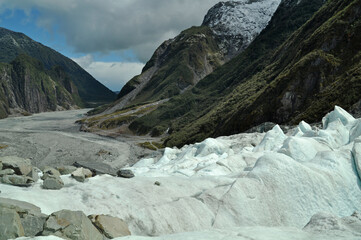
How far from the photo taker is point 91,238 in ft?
41.6

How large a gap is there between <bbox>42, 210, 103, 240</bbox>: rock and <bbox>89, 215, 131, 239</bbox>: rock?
2.67 feet

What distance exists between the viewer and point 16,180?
19078mm

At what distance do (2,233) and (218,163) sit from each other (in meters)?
22.9

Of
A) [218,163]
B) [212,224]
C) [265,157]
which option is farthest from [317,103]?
[212,224]

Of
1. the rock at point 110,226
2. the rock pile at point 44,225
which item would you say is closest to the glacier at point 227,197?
the rock at point 110,226

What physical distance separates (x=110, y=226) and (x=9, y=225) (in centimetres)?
474

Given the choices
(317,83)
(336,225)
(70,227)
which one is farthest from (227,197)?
(317,83)

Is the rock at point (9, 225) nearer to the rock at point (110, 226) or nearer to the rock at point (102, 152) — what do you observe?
the rock at point (110, 226)

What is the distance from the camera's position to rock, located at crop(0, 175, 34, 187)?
18.9 m

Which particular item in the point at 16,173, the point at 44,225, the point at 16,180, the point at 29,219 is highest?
the point at 16,173

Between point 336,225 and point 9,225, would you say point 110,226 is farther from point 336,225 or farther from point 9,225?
point 336,225

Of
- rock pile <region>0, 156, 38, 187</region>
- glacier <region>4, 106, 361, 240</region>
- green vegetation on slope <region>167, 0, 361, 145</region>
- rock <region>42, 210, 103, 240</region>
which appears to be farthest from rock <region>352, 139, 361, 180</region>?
green vegetation on slope <region>167, 0, 361, 145</region>

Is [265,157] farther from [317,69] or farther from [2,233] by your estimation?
[317,69]

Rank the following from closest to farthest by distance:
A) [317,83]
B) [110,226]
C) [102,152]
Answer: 1. [110,226]
2. [317,83]
3. [102,152]
